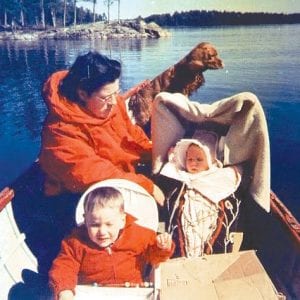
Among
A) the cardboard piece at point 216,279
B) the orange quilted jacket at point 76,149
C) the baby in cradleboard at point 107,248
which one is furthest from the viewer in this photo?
the orange quilted jacket at point 76,149

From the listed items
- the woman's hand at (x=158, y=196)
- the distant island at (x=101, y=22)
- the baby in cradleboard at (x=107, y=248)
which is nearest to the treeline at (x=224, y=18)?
the distant island at (x=101, y=22)

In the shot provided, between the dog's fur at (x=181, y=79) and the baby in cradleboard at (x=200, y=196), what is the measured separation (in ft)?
1.48

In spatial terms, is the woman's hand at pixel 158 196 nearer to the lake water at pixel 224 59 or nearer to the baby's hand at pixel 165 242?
the baby's hand at pixel 165 242

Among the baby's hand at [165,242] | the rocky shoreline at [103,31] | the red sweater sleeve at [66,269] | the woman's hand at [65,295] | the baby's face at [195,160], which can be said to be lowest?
the woman's hand at [65,295]

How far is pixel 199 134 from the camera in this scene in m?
1.45

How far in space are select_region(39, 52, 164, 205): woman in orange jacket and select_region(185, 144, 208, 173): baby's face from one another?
15 cm

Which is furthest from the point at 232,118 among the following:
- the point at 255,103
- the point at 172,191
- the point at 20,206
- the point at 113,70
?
the point at 20,206

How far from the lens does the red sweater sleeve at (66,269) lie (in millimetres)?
1160

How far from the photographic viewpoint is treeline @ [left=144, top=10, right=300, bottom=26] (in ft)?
6.13

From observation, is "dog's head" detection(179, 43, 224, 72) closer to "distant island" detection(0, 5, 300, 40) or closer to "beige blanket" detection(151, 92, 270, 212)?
"distant island" detection(0, 5, 300, 40)

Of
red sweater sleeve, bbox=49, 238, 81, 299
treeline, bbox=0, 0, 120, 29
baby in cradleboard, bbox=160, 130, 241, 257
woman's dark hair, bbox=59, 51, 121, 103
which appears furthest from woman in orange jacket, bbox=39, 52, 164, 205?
treeline, bbox=0, 0, 120, 29

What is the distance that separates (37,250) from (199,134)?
0.76m

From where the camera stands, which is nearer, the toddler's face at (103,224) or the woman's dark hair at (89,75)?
the toddler's face at (103,224)

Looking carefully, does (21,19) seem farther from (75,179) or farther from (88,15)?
(75,179)
